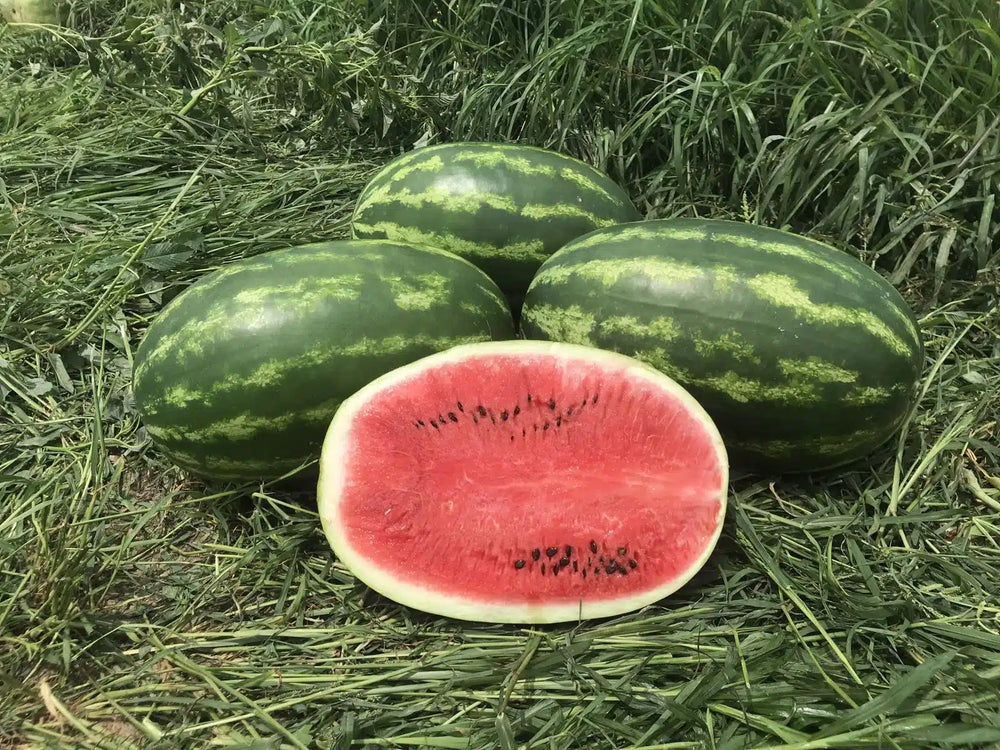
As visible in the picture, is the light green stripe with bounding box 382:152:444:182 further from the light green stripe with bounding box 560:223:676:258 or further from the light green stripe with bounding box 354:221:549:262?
the light green stripe with bounding box 560:223:676:258

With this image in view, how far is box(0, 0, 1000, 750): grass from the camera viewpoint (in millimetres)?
1333

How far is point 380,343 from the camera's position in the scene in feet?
5.73

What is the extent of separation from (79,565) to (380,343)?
802 millimetres

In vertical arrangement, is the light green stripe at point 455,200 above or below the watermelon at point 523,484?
above

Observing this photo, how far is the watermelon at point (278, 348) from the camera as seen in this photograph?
1.69 metres

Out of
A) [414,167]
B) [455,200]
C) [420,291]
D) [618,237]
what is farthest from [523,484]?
[414,167]

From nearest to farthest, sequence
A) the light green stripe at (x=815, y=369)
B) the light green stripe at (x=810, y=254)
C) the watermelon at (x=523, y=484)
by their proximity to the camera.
A: the watermelon at (x=523, y=484) < the light green stripe at (x=815, y=369) < the light green stripe at (x=810, y=254)

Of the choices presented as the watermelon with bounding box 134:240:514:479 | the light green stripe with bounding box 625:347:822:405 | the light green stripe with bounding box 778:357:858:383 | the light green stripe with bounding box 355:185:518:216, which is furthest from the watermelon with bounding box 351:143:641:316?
the light green stripe with bounding box 778:357:858:383

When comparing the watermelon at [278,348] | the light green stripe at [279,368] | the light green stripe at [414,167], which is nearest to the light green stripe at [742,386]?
the watermelon at [278,348]

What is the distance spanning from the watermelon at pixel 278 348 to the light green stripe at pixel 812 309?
717mm

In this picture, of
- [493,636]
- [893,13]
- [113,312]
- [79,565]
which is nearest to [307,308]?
[79,565]

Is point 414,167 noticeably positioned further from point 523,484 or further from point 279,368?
point 523,484

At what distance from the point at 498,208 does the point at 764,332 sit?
901mm

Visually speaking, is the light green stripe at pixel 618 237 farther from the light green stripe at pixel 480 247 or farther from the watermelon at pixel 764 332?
the light green stripe at pixel 480 247
